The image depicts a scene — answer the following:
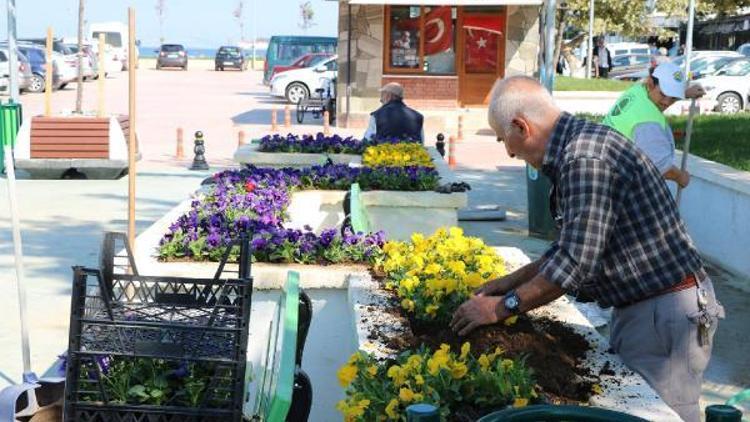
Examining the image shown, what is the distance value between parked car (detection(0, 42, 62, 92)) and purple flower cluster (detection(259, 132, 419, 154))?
1104 inches

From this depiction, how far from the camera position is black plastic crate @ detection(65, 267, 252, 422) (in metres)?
3.29

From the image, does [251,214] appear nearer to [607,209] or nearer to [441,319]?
[441,319]

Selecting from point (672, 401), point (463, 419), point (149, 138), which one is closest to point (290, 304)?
point (463, 419)

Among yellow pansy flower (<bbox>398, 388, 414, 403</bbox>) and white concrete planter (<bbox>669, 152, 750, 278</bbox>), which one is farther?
white concrete planter (<bbox>669, 152, 750, 278</bbox>)

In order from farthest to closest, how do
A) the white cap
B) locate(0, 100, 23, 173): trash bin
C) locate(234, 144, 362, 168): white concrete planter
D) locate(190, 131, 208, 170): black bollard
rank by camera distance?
locate(190, 131, 208, 170): black bollard < locate(0, 100, 23, 173): trash bin < locate(234, 144, 362, 168): white concrete planter < the white cap

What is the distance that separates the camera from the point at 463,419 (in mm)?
3000

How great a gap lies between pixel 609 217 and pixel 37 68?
38925 mm

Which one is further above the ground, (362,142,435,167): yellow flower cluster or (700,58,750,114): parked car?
(700,58,750,114): parked car

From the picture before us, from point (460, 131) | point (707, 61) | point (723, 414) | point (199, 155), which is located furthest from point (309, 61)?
point (723, 414)

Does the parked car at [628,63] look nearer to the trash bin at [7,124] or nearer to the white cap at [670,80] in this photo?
the trash bin at [7,124]

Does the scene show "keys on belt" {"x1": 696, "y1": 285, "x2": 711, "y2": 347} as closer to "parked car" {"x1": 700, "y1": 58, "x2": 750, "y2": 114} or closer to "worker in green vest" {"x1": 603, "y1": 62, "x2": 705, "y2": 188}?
"worker in green vest" {"x1": 603, "y1": 62, "x2": 705, "y2": 188}

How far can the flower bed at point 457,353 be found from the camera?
3061 mm

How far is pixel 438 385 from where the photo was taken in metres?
3.07

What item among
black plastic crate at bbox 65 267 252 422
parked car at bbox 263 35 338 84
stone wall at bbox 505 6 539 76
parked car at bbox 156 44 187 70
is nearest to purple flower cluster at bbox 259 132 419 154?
black plastic crate at bbox 65 267 252 422
